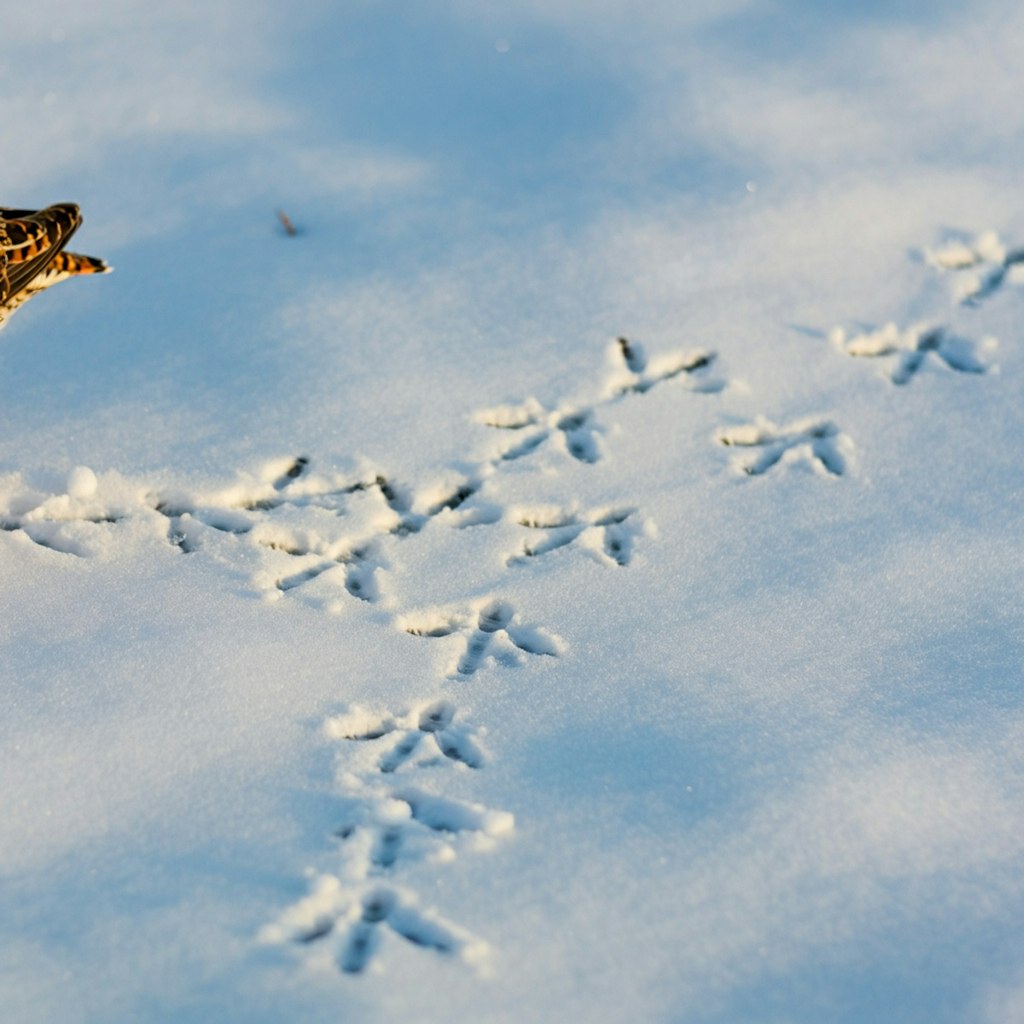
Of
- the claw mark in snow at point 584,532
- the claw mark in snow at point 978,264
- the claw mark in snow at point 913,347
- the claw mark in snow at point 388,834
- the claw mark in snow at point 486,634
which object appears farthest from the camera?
the claw mark in snow at point 978,264

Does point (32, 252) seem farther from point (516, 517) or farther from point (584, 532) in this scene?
point (584, 532)

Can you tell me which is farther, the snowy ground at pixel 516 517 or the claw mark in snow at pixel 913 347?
the claw mark in snow at pixel 913 347

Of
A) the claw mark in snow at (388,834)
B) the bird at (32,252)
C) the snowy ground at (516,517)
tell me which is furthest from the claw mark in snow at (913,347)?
the bird at (32,252)

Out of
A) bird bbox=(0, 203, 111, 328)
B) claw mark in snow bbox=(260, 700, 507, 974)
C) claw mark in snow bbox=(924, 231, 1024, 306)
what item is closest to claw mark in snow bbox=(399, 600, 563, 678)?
claw mark in snow bbox=(260, 700, 507, 974)

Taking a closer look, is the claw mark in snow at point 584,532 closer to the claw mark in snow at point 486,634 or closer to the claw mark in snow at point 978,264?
the claw mark in snow at point 486,634

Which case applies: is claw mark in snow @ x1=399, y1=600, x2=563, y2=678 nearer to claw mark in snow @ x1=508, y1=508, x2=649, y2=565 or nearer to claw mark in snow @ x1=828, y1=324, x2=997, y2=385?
claw mark in snow @ x1=508, y1=508, x2=649, y2=565

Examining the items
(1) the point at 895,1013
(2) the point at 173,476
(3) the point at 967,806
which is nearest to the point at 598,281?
(2) the point at 173,476

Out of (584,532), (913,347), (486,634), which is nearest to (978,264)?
(913,347)

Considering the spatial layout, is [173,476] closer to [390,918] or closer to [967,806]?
[390,918]
